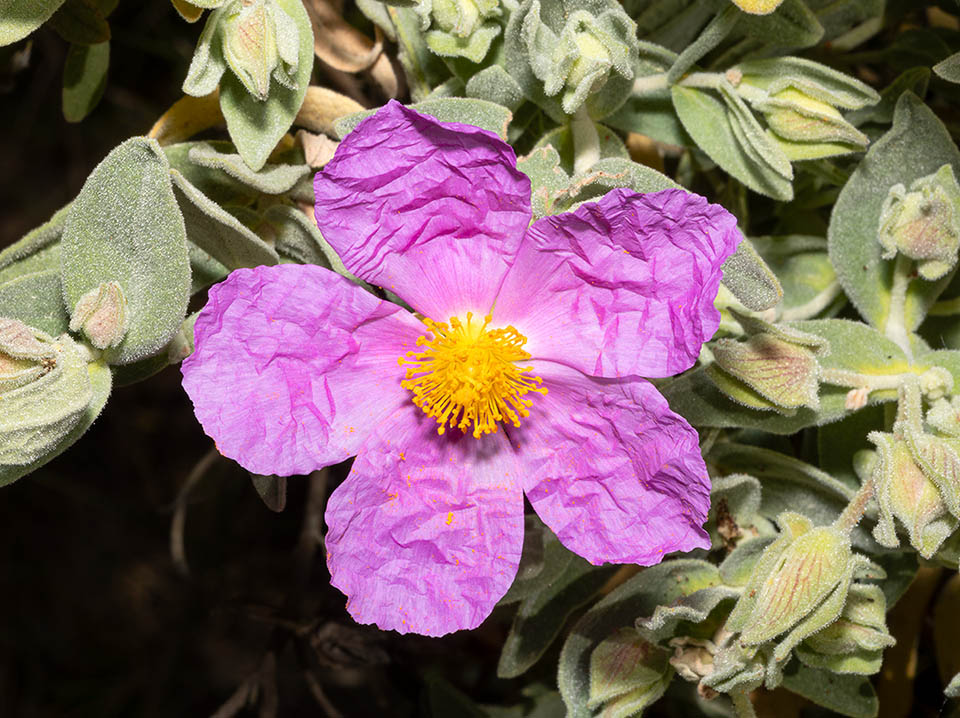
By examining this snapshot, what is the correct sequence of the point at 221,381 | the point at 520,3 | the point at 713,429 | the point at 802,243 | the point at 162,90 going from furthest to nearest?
the point at 162,90
the point at 802,243
the point at 713,429
the point at 520,3
the point at 221,381

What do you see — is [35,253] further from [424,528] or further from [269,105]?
[424,528]

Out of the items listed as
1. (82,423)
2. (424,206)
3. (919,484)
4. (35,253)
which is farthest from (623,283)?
(35,253)

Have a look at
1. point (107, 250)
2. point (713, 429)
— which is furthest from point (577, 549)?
point (107, 250)

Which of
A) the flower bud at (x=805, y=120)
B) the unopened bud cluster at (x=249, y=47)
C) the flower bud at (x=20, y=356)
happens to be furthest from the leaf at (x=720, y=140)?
the flower bud at (x=20, y=356)

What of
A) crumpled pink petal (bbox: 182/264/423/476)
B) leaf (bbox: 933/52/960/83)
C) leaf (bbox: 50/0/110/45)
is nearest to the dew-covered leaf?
crumpled pink petal (bbox: 182/264/423/476)

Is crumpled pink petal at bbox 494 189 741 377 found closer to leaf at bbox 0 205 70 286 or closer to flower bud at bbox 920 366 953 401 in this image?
flower bud at bbox 920 366 953 401

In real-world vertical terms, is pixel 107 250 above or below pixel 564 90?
below

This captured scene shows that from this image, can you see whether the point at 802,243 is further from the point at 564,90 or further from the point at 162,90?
the point at 162,90
